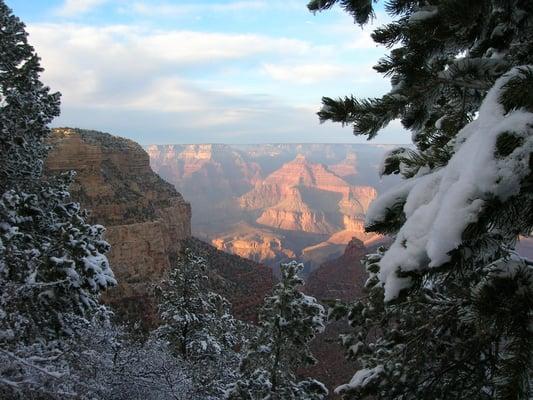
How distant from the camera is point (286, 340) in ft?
37.6

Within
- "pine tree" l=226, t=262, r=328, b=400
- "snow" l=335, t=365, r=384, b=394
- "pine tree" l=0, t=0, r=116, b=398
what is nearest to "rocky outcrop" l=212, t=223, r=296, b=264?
"pine tree" l=226, t=262, r=328, b=400

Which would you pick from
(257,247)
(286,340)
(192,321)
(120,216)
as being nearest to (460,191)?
(286,340)

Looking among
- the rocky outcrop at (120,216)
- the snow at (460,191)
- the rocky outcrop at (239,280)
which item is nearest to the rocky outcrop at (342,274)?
the rocky outcrop at (239,280)

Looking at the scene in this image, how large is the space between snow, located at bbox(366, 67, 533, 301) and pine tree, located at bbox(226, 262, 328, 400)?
9892mm

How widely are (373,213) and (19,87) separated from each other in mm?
8164

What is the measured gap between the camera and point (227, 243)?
6481 inches

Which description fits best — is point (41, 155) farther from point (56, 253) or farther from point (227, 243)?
point (227, 243)

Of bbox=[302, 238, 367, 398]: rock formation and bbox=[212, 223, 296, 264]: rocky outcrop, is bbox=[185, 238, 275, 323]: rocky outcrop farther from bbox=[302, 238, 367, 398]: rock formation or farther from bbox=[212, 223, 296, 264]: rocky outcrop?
bbox=[212, 223, 296, 264]: rocky outcrop

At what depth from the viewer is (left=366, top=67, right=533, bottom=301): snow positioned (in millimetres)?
1355

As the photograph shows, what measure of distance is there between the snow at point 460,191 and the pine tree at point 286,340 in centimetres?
989

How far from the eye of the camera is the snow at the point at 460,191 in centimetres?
136

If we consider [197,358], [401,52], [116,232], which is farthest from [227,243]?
[401,52]

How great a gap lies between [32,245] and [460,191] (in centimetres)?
791

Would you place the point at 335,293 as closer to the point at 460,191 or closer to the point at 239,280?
the point at 239,280
